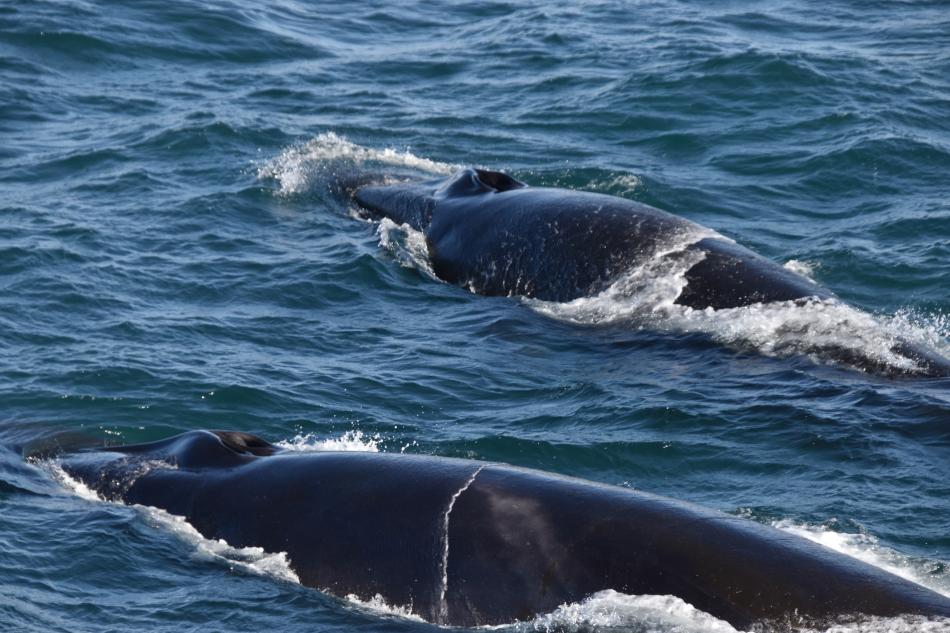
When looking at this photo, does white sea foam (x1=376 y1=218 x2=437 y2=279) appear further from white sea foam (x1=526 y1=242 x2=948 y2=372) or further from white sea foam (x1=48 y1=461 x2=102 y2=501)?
white sea foam (x1=48 y1=461 x2=102 y2=501)

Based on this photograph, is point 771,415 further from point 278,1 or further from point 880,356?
point 278,1

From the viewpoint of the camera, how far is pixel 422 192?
70.2ft

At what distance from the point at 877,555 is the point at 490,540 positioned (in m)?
3.08

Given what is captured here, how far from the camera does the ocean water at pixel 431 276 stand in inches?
478

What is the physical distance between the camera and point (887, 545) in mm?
11734

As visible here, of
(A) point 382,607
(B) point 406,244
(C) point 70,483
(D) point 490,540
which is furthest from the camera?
(B) point 406,244

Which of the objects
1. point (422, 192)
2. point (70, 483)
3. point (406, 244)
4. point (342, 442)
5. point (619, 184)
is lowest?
point (342, 442)

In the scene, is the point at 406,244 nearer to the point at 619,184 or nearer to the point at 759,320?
the point at 619,184

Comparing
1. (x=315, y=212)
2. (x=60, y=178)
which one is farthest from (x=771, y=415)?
(x=60, y=178)

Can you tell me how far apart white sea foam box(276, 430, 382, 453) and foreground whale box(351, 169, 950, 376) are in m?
4.17

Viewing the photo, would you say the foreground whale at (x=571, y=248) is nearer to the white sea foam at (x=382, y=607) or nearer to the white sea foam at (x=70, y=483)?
the white sea foam at (x=70, y=483)

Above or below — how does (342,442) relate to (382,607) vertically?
below

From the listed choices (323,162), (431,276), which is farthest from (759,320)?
(323,162)

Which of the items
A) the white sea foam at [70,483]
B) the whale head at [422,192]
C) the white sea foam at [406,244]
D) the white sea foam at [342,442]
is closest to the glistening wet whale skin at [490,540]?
the white sea foam at [70,483]
